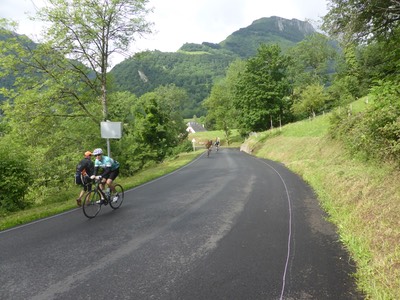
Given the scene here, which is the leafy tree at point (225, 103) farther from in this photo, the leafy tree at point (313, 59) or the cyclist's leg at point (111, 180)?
the cyclist's leg at point (111, 180)

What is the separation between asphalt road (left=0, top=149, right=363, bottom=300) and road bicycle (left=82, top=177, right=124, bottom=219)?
0.98 feet

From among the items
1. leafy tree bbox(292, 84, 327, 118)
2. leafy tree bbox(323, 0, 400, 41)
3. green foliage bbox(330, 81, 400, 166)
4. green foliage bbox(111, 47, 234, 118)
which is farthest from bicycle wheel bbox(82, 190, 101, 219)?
green foliage bbox(111, 47, 234, 118)

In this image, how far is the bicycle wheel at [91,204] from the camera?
27.6 ft

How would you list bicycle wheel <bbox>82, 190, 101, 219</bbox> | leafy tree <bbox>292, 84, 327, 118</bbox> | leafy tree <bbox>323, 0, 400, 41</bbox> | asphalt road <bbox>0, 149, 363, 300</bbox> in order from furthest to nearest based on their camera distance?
1. leafy tree <bbox>292, 84, 327, 118</bbox>
2. leafy tree <bbox>323, 0, 400, 41</bbox>
3. bicycle wheel <bbox>82, 190, 101, 219</bbox>
4. asphalt road <bbox>0, 149, 363, 300</bbox>

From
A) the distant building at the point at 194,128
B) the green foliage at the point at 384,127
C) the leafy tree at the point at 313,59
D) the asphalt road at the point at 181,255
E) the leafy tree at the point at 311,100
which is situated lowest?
the asphalt road at the point at 181,255

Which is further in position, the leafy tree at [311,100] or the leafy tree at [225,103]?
the leafy tree at [225,103]

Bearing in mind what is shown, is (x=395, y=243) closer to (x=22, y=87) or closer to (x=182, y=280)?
(x=182, y=280)

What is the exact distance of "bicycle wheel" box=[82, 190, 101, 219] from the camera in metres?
8.41

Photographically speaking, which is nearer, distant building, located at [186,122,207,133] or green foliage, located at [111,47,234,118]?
distant building, located at [186,122,207,133]

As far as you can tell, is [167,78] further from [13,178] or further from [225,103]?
[13,178]

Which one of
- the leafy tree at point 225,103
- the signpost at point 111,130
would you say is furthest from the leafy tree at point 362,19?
the leafy tree at point 225,103

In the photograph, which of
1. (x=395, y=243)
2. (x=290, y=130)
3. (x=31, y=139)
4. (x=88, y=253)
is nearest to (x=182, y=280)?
(x=88, y=253)

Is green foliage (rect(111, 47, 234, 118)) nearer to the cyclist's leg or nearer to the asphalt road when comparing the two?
the cyclist's leg

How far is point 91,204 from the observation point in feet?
28.1
